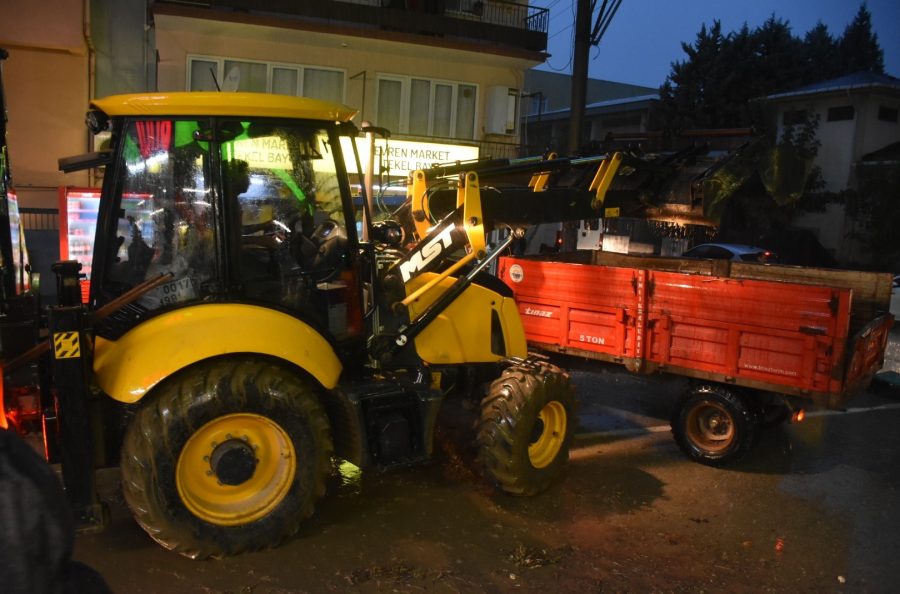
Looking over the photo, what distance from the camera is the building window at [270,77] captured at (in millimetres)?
14719

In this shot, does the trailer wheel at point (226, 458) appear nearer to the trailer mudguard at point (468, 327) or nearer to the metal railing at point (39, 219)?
the trailer mudguard at point (468, 327)

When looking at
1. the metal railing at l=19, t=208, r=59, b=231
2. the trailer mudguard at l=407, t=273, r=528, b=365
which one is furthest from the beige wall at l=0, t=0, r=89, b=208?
the trailer mudguard at l=407, t=273, r=528, b=365

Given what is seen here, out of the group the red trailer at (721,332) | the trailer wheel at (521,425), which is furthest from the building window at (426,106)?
the trailer wheel at (521,425)

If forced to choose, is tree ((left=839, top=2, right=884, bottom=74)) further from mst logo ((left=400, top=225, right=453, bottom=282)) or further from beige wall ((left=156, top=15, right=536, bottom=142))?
mst logo ((left=400, top=225, right=453, bottom=282))

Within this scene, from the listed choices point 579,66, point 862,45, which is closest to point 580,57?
point 579,66

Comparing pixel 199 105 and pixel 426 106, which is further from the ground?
pixel 426 106

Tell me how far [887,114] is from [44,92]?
24.1 metres

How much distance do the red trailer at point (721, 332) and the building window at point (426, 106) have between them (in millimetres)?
9872

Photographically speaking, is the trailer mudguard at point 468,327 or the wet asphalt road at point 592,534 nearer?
the wet asphalt road at point 592,534

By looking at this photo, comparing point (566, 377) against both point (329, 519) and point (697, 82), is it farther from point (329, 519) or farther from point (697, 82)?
point (697, 82)

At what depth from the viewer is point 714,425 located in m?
6.40

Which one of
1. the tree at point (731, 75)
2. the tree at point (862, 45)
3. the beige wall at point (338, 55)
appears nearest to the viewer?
the beige wall at point (338, 55)

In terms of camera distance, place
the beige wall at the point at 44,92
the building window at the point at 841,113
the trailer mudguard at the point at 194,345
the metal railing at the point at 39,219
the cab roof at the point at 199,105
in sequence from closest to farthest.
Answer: the trailer mudguard at the point at 194,345, the cab roof at the point at 199,105, the metal railing at the point at 39,219, the beige wall at the point at 44,92, the building window at the point at 841,113

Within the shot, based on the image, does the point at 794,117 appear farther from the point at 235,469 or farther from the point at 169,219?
the point at 235,469
